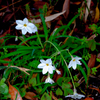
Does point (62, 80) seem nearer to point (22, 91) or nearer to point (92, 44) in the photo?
point (22, 91)

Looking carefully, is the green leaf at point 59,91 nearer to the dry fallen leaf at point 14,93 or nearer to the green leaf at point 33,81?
the green leaf at point 33,81

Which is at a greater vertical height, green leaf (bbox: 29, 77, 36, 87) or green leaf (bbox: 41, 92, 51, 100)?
green leaf (bbox: 29, 77, 36, 87)

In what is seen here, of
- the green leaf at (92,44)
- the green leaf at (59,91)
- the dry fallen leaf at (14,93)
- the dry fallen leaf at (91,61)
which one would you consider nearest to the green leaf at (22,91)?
the dry fallen leaf at (14,93)

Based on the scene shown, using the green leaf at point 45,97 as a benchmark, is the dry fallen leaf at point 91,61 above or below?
above

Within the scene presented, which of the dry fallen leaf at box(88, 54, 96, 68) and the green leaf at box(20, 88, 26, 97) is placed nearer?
the green leaf at box(20, 88, 26, 97)

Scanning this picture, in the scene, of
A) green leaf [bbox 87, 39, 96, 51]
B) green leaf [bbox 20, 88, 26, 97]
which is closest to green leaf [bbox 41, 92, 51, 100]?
green leaf [bbox 20, 88, 26, 97]

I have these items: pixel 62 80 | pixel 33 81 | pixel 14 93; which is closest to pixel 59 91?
pixel 62 80

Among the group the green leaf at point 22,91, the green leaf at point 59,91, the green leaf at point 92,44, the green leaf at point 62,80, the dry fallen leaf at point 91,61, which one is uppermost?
the green leaf at point 92,44

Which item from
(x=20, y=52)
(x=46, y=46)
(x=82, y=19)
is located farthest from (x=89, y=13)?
(x=20, y=52)

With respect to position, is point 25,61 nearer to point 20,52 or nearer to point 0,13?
point 20,52

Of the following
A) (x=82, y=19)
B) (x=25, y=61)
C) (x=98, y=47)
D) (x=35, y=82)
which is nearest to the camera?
(x=35, y=82)

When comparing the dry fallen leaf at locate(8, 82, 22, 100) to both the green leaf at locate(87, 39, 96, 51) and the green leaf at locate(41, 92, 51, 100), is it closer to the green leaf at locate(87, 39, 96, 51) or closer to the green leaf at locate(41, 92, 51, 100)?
the green leaf at locate(41, 92, 51, 100)
